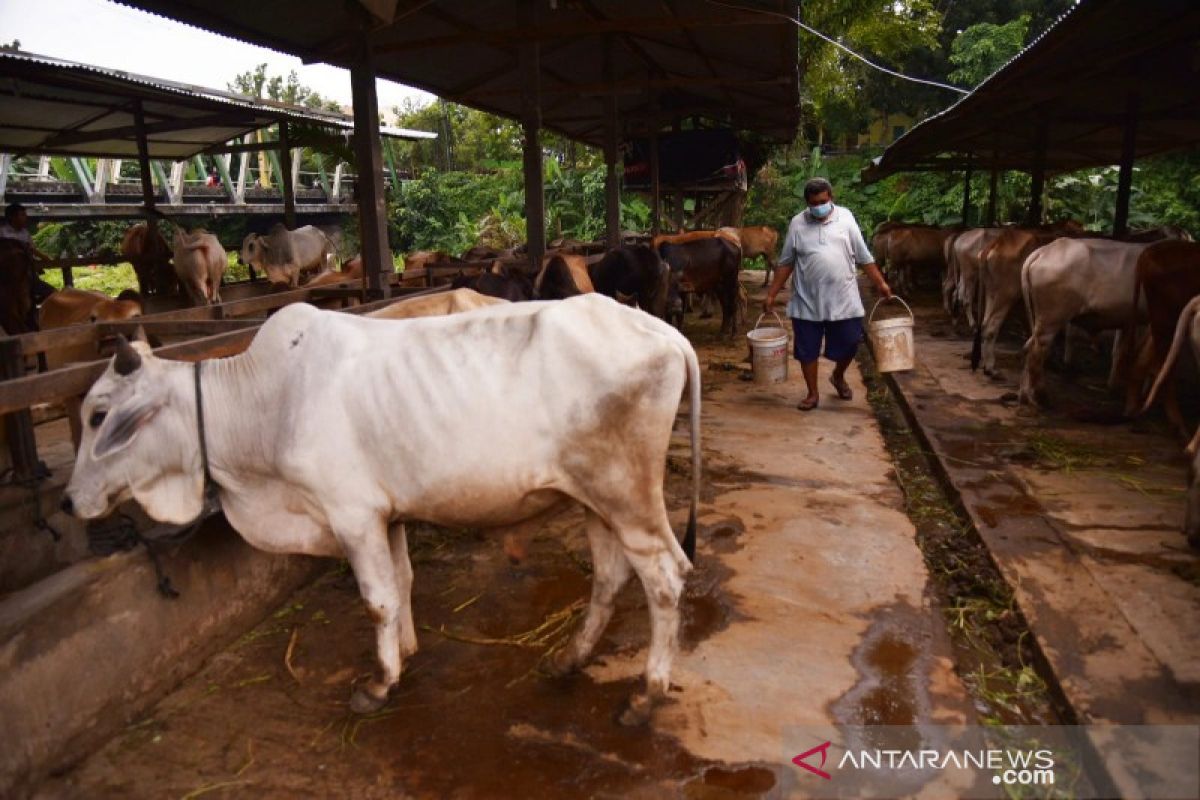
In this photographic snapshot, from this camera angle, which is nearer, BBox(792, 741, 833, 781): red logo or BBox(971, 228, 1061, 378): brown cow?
BBox(792, 741, 833, 781): red logo

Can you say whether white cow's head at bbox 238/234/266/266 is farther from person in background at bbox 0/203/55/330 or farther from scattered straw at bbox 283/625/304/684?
scattered straw at bbox 283/625/304/684

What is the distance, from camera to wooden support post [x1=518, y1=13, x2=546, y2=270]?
8.27 m

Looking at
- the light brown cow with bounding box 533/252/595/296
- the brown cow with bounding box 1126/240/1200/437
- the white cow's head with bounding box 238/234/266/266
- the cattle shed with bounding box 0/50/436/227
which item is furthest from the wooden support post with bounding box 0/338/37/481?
the white cow's head with bounding box 238/234/266/266

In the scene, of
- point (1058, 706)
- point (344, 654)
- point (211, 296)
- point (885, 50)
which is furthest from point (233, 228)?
point (1058, 706)

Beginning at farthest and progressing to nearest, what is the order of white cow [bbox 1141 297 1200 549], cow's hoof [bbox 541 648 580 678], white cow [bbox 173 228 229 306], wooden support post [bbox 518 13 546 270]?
1. white cow [bbox 173 228 229 306]
2. wooden support post [bbox 518 13 546 270]
3. white cow [bbox 1141 297 1200 549]
4. cow's hoof [bbox 541 648 580 678]

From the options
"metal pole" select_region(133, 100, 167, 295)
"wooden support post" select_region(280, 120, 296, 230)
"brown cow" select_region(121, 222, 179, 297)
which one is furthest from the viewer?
"wooden support post" select_region(280, 120, 296, 230)

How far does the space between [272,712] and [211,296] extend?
8.62 meters

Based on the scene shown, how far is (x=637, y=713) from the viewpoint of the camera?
2.98 meters

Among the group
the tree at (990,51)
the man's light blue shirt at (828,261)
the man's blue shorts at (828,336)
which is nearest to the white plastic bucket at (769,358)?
the man's blue shorts at (828,336)

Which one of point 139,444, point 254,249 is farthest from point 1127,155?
point 254,249

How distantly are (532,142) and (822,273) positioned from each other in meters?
3.44

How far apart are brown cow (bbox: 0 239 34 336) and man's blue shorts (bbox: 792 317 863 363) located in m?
7.72

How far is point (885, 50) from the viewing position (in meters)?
26.2

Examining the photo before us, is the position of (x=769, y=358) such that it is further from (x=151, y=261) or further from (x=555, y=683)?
(x=151, y=261)
